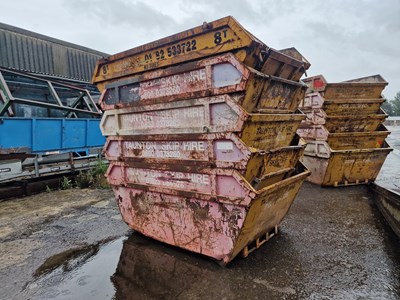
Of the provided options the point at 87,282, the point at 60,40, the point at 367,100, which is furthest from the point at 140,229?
the point at 60,40

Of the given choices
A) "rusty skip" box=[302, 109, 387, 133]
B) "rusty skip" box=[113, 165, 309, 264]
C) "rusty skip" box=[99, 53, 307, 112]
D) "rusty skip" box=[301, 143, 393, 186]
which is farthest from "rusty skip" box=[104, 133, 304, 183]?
"rusty skip" box=[302, 109, 387, 133]

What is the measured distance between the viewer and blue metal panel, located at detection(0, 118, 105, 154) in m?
5.53

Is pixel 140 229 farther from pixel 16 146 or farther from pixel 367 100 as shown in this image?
pixel 367 100

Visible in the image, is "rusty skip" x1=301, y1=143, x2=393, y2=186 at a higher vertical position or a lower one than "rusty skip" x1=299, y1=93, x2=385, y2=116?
lower

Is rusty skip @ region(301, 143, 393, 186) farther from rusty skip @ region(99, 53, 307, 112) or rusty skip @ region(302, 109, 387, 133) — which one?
rusty skip @ region(99, 53, 307, 112)

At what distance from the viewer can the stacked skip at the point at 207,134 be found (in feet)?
8.30

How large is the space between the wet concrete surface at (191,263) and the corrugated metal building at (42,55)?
698 cm

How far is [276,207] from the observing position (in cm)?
314

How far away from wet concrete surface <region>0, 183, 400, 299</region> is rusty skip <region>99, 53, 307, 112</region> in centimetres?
168

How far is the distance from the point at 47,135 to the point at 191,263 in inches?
199

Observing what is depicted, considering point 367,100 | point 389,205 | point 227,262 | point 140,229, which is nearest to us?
point 227,262

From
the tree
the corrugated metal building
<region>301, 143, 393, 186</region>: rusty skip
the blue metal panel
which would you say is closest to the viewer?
the blue metal panel

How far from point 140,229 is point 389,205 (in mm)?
3797

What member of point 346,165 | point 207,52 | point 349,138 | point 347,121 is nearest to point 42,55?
point 207,52
